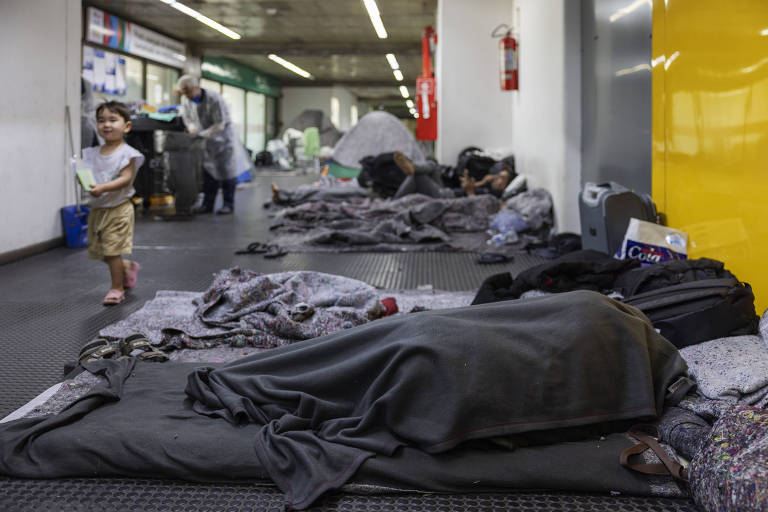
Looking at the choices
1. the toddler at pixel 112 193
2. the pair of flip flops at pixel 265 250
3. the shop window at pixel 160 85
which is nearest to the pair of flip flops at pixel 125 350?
the toddler at pixel 112 193

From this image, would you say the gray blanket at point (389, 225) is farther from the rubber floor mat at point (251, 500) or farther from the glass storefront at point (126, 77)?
the glass storefront at point (126, 77)

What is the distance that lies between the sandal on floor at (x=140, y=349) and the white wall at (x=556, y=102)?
12.1 feet

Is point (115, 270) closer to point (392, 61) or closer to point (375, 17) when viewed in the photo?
point (375, 17)

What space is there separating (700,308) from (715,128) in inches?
43.8

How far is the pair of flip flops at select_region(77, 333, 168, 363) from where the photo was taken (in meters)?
2.70

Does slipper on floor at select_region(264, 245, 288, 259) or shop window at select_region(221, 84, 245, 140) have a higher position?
shop window at select_region(221, 84, 245, 140)

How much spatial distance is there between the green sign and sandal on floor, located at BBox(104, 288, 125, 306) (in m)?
15.8

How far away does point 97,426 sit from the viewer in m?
2.03

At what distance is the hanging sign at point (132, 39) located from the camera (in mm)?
13148

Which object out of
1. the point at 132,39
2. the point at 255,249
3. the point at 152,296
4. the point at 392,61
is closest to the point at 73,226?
the point at 255,249

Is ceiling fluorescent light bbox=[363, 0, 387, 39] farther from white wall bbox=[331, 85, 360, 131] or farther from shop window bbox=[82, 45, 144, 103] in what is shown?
white wall bbox=[331, 85, 360, 131]

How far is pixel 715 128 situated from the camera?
3.32 meters

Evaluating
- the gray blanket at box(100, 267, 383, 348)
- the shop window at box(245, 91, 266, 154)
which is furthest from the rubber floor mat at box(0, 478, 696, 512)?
the shop window at box(245, 91, 266, 154)

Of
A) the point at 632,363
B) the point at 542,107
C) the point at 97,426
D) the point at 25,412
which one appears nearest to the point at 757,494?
the point at 632,363
